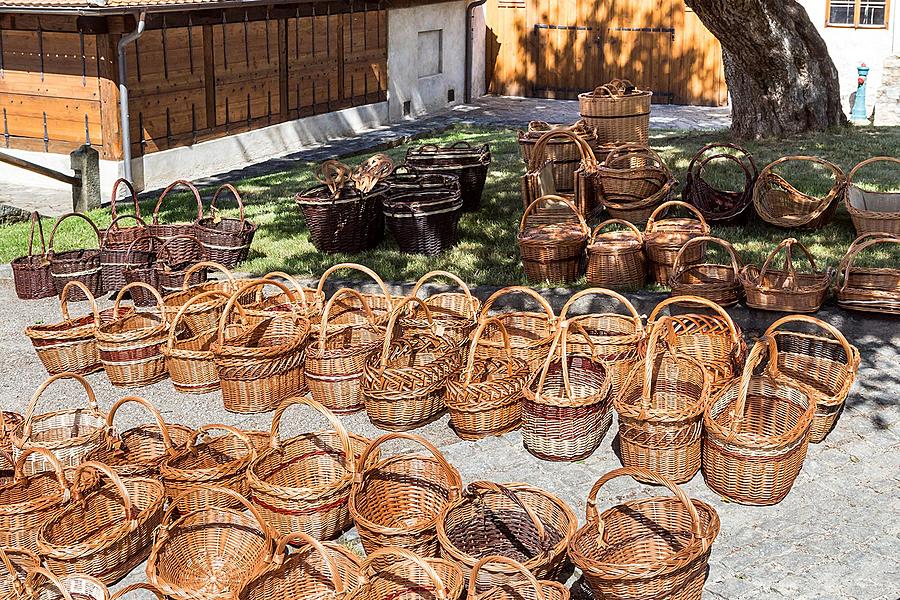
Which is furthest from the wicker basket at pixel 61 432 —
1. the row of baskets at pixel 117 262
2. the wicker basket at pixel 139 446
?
the row of baskets at pixel 117 262

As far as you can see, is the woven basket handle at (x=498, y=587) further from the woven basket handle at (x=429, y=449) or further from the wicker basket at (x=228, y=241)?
the wicker basket at (x=228, y=241)

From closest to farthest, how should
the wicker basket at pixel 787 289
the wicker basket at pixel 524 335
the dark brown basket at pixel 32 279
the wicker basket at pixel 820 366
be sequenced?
1. the wicker basket at pixel 820 366
2. the wicker basket at pixel 524 335
3. the wicker basket at pixel 787 289
4. the dark brown basket at pixel 32 279

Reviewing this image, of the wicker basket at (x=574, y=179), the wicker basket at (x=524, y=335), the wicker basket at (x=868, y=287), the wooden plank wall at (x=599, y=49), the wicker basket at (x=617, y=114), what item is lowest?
the wicker basket at (x=524, y=335)

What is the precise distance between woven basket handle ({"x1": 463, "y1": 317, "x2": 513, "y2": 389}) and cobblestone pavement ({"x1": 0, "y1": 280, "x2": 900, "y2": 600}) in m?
0.39

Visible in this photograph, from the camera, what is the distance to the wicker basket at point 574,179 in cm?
997

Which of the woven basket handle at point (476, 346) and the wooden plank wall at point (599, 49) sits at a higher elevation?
the wooden plank wall at point (599, 49)

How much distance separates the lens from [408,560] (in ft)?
15.2

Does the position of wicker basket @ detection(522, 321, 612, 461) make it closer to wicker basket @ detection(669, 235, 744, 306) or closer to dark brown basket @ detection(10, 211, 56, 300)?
wicker basket @ detection(669, 235, 744, 306)

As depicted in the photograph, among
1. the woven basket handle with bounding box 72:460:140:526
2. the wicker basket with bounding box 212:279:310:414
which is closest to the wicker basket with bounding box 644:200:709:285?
the wicker basket with bounding box 212:279:310:414

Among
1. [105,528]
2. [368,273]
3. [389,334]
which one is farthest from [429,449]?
[368,273]

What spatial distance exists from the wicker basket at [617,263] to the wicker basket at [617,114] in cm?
309

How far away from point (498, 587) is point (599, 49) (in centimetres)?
1722

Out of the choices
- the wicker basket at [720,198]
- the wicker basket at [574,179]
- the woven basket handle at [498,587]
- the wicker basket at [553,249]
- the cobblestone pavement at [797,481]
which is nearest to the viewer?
the woven basket handle at [498,587]

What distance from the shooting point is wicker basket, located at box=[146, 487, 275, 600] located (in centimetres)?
490
